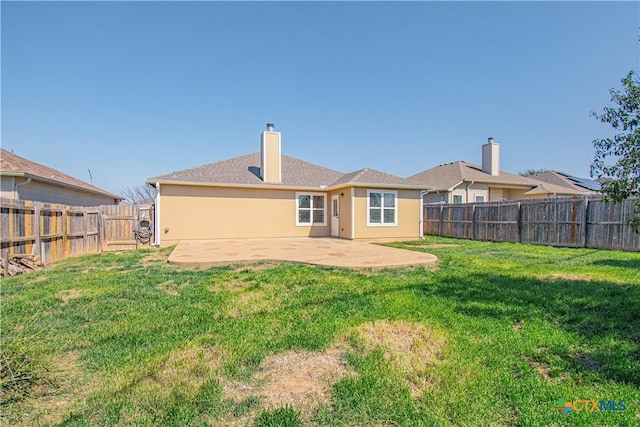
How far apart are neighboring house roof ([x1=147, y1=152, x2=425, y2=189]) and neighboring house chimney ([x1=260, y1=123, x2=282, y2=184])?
0.35 metres

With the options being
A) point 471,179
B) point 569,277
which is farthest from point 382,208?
point 471,179

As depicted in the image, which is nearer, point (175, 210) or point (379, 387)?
point (379, 387)

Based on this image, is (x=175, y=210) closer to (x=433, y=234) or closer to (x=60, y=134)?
(x=60, y=134)

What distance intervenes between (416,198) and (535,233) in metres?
4.77

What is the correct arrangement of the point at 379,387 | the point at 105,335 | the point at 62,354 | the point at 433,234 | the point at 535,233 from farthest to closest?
1. the point at 433,234
2. the point at 535,233
3. the point at 105,335
4. the point at 62,354
5. the point at 379,387

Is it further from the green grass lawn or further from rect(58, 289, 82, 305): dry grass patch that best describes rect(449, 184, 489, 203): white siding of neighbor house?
rect(58, 289, 82, 305): dry grass patch

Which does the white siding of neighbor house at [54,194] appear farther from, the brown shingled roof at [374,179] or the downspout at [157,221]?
the brown shingled roof at [374,179]

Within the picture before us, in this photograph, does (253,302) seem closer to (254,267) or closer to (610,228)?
(254,267)

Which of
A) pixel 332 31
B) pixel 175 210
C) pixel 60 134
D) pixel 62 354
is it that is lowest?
pixel 62 354

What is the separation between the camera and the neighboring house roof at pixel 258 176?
13.1 metres

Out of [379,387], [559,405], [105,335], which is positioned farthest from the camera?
[105,335]

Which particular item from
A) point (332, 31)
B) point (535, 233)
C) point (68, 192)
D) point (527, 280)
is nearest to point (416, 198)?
point (535, 233)

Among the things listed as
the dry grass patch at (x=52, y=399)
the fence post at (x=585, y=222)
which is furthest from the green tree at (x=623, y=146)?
the fence post at (x=585, y=222)

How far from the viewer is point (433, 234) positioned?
17266mm
